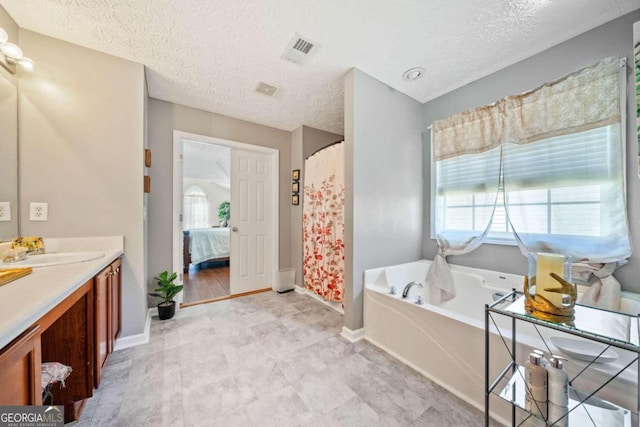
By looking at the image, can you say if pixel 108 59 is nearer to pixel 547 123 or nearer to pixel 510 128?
pixel 510 128

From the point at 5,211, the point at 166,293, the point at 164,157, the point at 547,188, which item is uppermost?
the point at 164,157

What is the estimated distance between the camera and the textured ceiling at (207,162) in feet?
14.4

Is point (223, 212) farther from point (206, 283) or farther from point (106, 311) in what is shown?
point (106, 311)

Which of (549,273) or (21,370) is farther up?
(549,273)

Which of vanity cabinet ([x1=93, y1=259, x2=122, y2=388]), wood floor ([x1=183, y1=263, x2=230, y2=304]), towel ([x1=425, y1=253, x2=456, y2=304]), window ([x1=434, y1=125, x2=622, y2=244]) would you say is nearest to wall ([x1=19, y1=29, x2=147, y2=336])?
vanity cabinet ([x1=93, y1=259, x2=122, y2=388])

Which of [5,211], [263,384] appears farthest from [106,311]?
[263,384]

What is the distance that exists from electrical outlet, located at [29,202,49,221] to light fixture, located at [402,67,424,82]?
307 centimetres

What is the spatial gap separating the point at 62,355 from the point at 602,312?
2.59m

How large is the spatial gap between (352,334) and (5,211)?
2588mm

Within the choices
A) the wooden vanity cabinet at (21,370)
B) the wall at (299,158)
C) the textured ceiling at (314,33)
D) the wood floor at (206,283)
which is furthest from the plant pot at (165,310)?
the textured ceiling at (314,33)

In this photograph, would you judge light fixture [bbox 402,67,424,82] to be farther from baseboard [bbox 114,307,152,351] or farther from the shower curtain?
baseboard [bbox 114,307,152,351]

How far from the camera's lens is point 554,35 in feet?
5.32

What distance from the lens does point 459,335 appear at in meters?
1.37

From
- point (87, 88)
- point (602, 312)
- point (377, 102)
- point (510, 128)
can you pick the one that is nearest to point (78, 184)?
point (87, 88)
